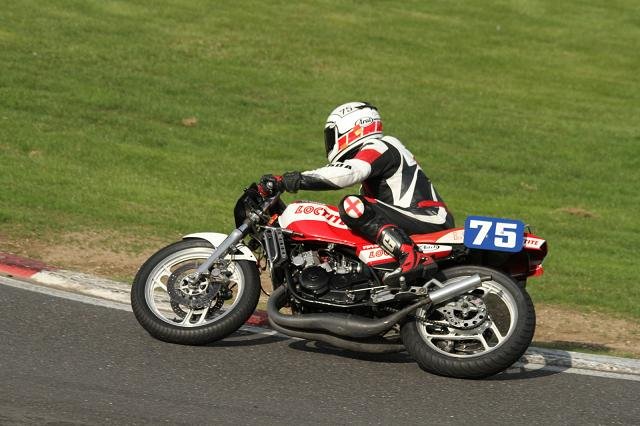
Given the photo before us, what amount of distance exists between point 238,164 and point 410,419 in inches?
355

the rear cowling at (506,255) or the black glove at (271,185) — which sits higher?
the black glove at (271,185)

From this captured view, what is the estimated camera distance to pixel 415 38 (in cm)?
2538

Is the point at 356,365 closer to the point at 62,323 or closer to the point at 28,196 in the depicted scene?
the point at 62,323

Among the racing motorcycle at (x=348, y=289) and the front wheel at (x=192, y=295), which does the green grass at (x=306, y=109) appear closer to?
the racing motorcycle at (x=348, y=289)

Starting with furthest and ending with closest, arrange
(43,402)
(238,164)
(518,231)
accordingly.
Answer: (238,164), (518,231), (43,402)

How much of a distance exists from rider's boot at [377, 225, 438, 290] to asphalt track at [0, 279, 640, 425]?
1.93 ft

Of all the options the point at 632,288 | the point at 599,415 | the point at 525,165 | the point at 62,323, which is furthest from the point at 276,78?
the point at 599,415

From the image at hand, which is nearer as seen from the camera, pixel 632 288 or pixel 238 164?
pixel 632 288

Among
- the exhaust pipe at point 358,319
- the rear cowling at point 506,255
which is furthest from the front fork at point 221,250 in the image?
the rear cowling at point 506,255

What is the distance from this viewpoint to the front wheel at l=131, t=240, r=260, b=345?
7.24 meters

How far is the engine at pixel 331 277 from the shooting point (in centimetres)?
718

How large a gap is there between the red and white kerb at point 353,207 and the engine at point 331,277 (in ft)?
1.11

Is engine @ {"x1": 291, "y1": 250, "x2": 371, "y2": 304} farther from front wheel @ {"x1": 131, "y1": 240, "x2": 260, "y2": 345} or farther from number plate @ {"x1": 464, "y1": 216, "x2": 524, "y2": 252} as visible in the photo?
number plate @ {"x1": 464, "y1": 216, "x2": 524, "y2": 252}

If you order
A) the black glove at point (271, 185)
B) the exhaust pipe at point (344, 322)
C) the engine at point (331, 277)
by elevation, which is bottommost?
the exhaust pipe at point (344, 322)
